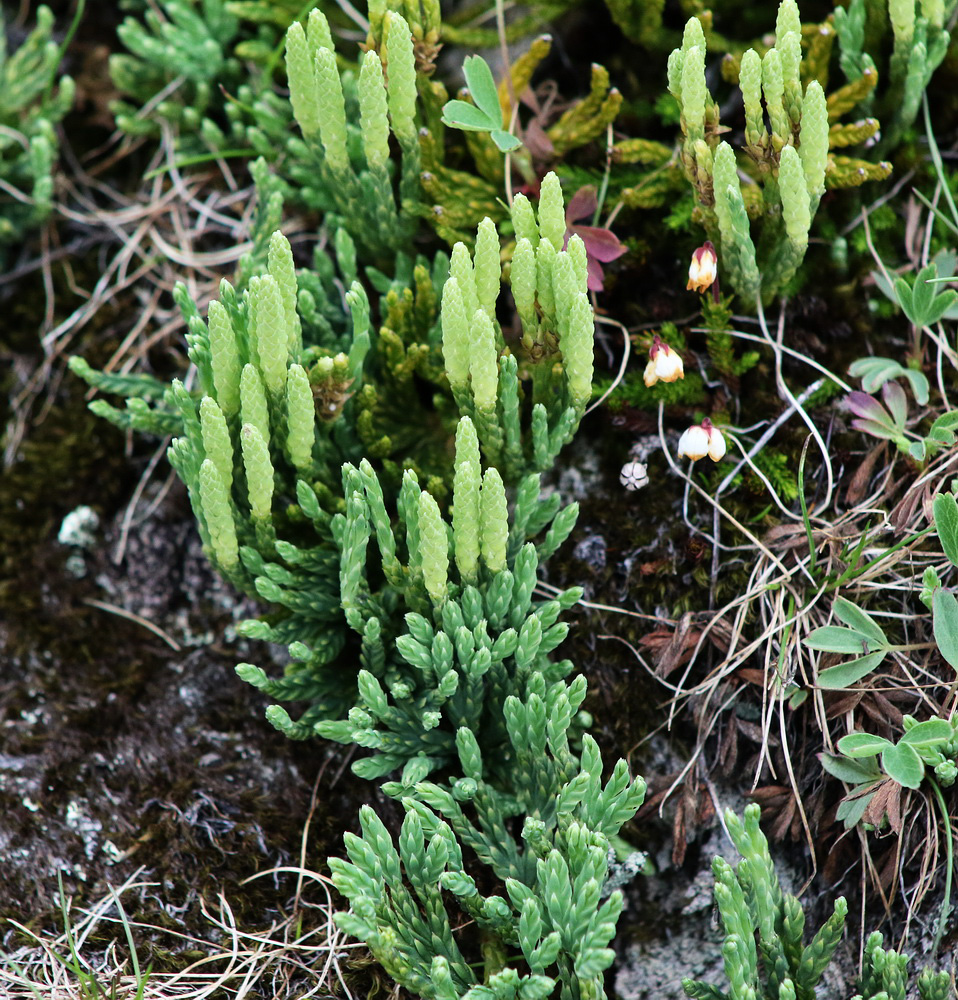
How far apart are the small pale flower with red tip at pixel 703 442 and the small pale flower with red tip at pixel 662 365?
0.15m

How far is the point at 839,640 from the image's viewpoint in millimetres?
2174

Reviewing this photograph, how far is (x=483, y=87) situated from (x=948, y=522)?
1.59 meters

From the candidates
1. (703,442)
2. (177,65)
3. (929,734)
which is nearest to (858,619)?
(929,734)

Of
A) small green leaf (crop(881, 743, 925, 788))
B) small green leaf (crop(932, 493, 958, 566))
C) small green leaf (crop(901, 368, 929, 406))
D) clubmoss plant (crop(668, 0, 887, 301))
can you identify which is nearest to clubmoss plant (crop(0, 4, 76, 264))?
clubmoss plant (crop(668, 0, 887, 301))

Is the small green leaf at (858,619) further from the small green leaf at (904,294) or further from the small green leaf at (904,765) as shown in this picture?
the small green leaf at (904,294)

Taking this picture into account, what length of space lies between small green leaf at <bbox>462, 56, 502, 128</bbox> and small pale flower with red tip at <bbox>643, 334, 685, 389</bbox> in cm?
74

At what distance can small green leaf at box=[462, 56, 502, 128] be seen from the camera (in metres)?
2.41

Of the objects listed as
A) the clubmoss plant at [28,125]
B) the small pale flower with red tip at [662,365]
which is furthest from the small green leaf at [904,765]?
the clubmoss plant at [28,125]

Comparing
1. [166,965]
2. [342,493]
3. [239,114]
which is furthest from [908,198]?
[166,965]

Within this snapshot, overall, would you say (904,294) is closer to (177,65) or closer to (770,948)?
(770,948)

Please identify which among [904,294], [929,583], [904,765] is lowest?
[904,765]

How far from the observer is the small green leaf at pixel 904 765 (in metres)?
1.98

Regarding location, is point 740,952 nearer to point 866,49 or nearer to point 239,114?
point 866,49

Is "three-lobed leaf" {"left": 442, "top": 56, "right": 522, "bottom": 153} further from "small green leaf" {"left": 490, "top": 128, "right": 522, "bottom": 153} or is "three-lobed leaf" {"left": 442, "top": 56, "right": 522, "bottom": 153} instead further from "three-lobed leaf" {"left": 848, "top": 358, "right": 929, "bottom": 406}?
"three-lobed leaf" {"left": 848, "top": 358, "right": 929, "bottom": 406}
